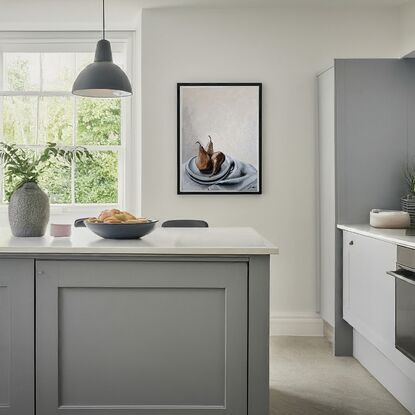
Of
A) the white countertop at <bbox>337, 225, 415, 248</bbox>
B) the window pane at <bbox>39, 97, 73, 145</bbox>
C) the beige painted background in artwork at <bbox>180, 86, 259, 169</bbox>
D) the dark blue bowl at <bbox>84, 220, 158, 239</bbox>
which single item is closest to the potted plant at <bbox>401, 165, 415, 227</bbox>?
the white countertop at <bbox>337, 225, 415, 248</bbox>

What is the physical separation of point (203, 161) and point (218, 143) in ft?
0.65

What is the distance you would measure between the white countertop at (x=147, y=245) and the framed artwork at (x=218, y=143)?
68.6 inches

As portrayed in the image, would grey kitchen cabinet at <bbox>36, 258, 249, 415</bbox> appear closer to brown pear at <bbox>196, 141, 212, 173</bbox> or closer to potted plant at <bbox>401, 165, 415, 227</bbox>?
potted plant at <bbox>401, 165, 415, 227</bbox>

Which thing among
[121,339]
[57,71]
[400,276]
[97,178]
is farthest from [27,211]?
[57,71]

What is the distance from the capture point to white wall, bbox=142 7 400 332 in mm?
4762

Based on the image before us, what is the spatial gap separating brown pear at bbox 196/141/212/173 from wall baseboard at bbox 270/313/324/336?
4.56 feet

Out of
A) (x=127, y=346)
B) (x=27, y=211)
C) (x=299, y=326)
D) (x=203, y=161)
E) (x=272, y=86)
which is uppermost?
(x=272, y=86)

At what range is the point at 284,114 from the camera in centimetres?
477

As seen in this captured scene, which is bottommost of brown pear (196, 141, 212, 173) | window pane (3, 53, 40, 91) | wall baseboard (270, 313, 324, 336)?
wall baseboard (270, 313, 324, 336)

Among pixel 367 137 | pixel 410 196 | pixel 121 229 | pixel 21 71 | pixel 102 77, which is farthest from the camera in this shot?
pixel 21 71

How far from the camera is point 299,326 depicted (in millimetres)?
4750

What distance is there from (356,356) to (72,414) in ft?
7.31

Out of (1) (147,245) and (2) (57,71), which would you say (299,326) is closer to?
(1) (147,245)

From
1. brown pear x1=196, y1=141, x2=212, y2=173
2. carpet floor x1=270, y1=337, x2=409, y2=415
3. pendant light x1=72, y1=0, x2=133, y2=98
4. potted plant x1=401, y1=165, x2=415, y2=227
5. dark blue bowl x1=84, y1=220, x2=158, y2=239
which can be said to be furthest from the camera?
brown pear x1=196, y1=141, x2=212, y2=173
